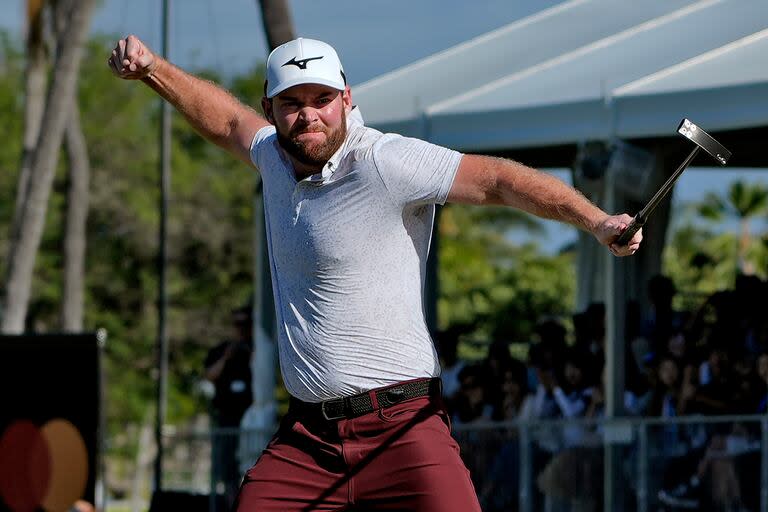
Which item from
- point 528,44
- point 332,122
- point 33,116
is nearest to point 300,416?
point 332,122

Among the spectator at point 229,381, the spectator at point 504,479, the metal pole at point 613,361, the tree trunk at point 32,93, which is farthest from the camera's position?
the tree trunk at point 32,93

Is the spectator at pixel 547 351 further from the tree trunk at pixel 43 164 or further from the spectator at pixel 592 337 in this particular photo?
the tree trunk at pixel 43 164

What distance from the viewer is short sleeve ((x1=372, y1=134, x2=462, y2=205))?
15.7 feet

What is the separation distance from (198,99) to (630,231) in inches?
66.6

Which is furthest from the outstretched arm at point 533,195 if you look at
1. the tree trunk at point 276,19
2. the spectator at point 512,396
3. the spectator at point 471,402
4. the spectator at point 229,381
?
the tree trunk at point 276,19

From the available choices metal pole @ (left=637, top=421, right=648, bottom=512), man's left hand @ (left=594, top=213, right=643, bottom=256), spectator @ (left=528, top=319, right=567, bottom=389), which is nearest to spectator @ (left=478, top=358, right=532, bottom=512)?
metal pole @ (left=637, top=421, right=648, bottom=512)

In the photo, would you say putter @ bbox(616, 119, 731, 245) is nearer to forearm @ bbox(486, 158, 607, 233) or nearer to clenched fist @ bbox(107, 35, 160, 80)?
forearm @ bbox(486, 158, 607, 233)

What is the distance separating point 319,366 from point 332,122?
0.74 metres

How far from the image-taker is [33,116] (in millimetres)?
23125

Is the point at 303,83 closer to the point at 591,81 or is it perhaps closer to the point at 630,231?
the point at 630,231

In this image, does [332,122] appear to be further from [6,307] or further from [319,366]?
[6,307]

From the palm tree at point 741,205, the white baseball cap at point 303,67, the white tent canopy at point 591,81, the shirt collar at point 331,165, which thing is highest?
the palm tree at point 741,205

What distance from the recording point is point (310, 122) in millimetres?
4832

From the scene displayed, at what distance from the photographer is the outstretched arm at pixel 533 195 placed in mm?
4492
